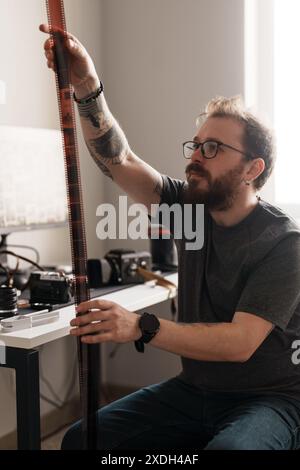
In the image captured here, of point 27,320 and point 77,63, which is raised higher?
point 77,63

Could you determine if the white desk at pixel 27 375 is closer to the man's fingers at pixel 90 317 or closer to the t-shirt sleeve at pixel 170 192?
the man's fingers at pixel 90 317

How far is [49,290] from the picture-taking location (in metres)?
1.75

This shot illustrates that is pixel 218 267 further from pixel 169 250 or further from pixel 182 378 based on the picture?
pixel 169 250

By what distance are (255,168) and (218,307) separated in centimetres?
39

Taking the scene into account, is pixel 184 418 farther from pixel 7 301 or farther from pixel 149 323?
pixel 7 301

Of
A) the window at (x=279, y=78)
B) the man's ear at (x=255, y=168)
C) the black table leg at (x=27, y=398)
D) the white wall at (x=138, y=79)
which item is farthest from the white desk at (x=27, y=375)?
the window at (x=279, y=78)

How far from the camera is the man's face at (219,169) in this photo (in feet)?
5.29

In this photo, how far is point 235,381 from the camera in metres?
1.53

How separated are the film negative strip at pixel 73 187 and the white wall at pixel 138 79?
1.01 m

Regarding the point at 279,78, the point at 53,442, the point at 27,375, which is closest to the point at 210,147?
the point at 27,375

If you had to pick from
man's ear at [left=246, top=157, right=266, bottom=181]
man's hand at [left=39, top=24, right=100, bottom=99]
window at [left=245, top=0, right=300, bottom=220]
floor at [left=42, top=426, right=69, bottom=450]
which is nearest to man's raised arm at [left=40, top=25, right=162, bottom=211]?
man's hand at [left=39, top=24, right=100, bottom=99]

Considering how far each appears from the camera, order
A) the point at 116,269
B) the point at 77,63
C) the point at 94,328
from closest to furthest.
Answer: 1. the point at 94,328
2. the point at 77,63
3. the point at 116,269

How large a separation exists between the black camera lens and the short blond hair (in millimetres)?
712
